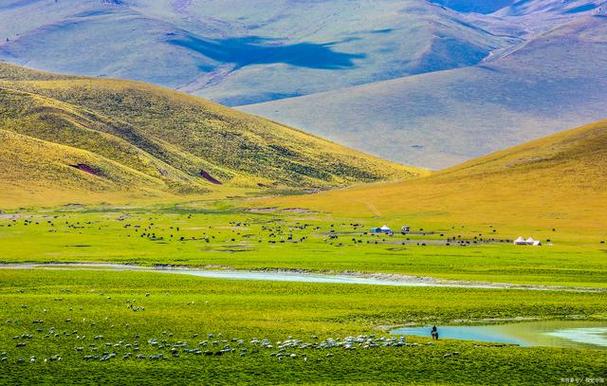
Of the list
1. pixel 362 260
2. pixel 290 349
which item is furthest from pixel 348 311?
pixel 362 260

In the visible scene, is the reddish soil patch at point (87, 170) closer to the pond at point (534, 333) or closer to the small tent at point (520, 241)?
the small tent at point (520, 241)

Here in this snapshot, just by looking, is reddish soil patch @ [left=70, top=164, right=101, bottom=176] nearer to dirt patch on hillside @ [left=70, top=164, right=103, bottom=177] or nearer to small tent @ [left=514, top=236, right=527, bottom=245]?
dirt patch on hillside @ [left=70, top=164, right=103, bottom=177]

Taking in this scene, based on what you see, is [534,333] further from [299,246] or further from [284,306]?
[299,246]

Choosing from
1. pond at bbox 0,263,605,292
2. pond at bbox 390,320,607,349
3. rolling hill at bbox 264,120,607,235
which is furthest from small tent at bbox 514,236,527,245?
pond at bbox 390,320,607,349

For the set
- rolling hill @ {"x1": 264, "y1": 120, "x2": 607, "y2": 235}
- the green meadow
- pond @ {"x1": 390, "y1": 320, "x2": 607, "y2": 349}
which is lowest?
pond @ {"x1": 390, "y1": 320, "x2": 607, "y2": 349}

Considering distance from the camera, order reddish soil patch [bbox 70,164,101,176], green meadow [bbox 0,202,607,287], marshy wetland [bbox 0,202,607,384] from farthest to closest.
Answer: reddish soil patch [bbox 70,164,101,176], green meadow [bbox 0,202,607,287], marshy wetland [bbox 0,202,607,384]

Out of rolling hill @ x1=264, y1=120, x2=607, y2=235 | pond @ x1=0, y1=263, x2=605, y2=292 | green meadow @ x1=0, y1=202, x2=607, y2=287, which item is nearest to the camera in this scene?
pond @ x1=0, y1=263, x2=605, y2=292

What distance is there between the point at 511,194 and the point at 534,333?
351 feet

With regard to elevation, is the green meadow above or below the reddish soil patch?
below

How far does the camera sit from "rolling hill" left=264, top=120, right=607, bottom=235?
140 meters

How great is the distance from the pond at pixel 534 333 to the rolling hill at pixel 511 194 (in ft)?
224

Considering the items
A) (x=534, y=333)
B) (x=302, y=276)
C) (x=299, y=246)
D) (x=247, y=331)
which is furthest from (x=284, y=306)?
(x=299, y=246)

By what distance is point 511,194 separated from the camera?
15938 centimetres

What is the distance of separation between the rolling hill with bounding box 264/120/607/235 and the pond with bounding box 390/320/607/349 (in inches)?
2685
